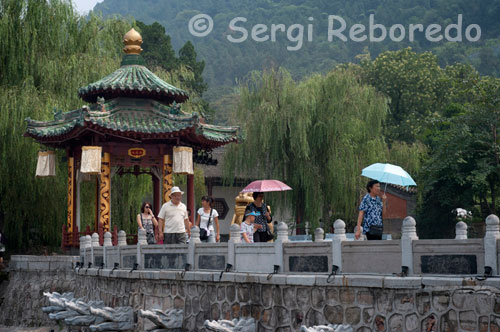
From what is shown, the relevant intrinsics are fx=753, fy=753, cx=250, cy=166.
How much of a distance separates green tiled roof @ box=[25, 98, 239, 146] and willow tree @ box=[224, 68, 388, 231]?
5959mm

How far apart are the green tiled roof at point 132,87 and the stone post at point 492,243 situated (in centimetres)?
1064

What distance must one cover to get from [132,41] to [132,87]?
5.79 feet

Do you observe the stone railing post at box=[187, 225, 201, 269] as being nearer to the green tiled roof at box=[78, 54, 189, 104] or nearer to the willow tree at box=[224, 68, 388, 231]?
the green tiled roof at box=[78, 54, 189, 104]

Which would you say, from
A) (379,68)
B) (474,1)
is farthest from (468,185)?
(474,1)

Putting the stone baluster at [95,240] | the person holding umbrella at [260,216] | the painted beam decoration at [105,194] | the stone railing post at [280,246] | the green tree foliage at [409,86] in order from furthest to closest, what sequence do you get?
the green tree foliage at [409,86], the painted beam decoration at [105,194], the stone baluster at [95,240], the person holding umbrella at [260,216], the stone railing post at [280,246]

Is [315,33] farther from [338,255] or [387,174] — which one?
[338,255]

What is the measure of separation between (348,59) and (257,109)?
194 feet

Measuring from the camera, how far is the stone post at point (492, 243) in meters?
7.59

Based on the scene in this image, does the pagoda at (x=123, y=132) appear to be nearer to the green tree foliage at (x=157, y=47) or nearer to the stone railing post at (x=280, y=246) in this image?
the stone railing post at (x=280, y=246)

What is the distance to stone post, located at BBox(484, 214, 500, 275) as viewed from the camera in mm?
7586

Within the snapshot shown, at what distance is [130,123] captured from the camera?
16469 millimetres

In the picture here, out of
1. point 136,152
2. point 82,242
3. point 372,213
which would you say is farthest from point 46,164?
point 372,213

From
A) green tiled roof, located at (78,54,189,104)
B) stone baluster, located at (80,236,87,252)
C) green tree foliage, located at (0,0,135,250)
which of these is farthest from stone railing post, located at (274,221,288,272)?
green tree foliage, located at (0,0,135,250)

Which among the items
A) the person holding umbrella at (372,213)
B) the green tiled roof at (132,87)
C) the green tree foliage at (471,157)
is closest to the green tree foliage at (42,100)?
the green tiled roof at (132,87)
